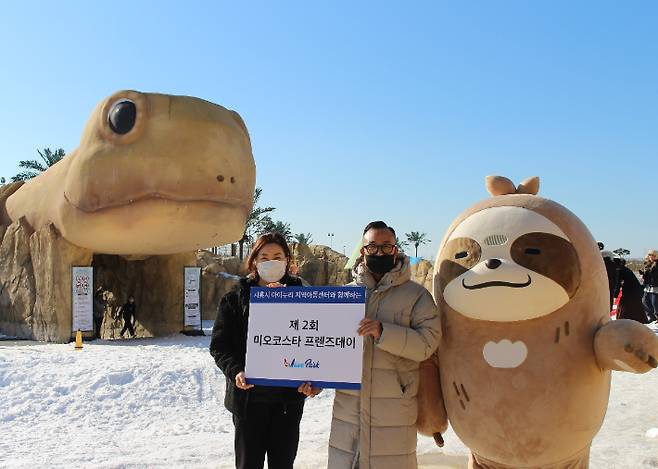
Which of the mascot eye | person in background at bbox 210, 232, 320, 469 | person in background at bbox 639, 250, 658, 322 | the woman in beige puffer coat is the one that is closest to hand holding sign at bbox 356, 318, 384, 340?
the woman in beige puffer coat

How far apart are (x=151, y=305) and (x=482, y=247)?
11122 mm

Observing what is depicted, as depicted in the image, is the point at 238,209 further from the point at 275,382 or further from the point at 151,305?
the point at 275,382

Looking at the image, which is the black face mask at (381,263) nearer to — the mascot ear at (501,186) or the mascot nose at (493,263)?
the mascot nose at (493,263)

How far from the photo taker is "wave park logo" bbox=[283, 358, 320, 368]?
2888 millimetres

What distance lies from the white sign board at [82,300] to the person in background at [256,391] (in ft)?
29.6

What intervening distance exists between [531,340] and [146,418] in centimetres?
450

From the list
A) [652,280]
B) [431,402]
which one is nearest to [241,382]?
[431,402]

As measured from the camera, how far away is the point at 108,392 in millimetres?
6707

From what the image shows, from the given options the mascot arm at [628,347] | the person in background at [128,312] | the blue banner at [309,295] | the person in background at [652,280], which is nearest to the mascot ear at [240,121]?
the person in background at [128,312]

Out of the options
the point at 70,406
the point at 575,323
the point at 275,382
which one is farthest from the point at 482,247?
the point at 70,406

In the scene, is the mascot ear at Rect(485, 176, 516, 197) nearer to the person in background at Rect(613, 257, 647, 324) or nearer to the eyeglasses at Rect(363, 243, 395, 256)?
the eyeglasses at Rect(363, 243, 395, 256)

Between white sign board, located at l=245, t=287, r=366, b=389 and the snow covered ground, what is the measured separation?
2.01 metres

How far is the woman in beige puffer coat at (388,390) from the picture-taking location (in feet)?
9.27

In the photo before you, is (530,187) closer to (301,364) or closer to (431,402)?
(431,402)
